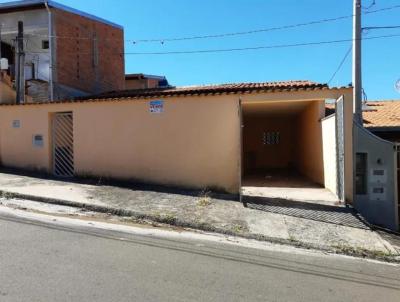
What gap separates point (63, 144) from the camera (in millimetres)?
13906

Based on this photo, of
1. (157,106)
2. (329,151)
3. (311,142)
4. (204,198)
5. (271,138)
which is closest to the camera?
(204,198)

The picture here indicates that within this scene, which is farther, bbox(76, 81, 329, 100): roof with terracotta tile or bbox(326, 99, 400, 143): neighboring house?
bbox(326, 99, 400, 143): neighboring house

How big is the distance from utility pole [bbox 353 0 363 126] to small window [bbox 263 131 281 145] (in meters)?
9.61

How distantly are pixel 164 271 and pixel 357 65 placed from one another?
8.54 meters

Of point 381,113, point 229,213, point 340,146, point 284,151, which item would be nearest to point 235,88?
point 381,113

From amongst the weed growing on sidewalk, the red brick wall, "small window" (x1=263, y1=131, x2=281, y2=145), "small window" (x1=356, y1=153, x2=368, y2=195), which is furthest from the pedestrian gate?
the red brick wall

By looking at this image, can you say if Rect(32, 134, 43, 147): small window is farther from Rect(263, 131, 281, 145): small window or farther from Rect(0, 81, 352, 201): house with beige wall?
Rect(263, 131, 281, 145): small window

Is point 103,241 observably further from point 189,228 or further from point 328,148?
point 328,148

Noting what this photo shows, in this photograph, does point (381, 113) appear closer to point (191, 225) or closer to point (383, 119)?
point (383, 119)

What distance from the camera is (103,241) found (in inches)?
263

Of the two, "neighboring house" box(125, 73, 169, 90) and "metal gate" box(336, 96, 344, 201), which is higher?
"neighboring house" box(125, 73, 169, 90)

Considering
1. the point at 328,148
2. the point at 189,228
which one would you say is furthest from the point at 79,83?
the point at 189,228

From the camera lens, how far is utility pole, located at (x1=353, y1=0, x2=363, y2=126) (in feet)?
37.1

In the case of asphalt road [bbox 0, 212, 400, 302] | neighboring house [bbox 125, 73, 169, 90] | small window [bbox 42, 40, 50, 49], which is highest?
small window [bbox 42, 40, 50, 49]
